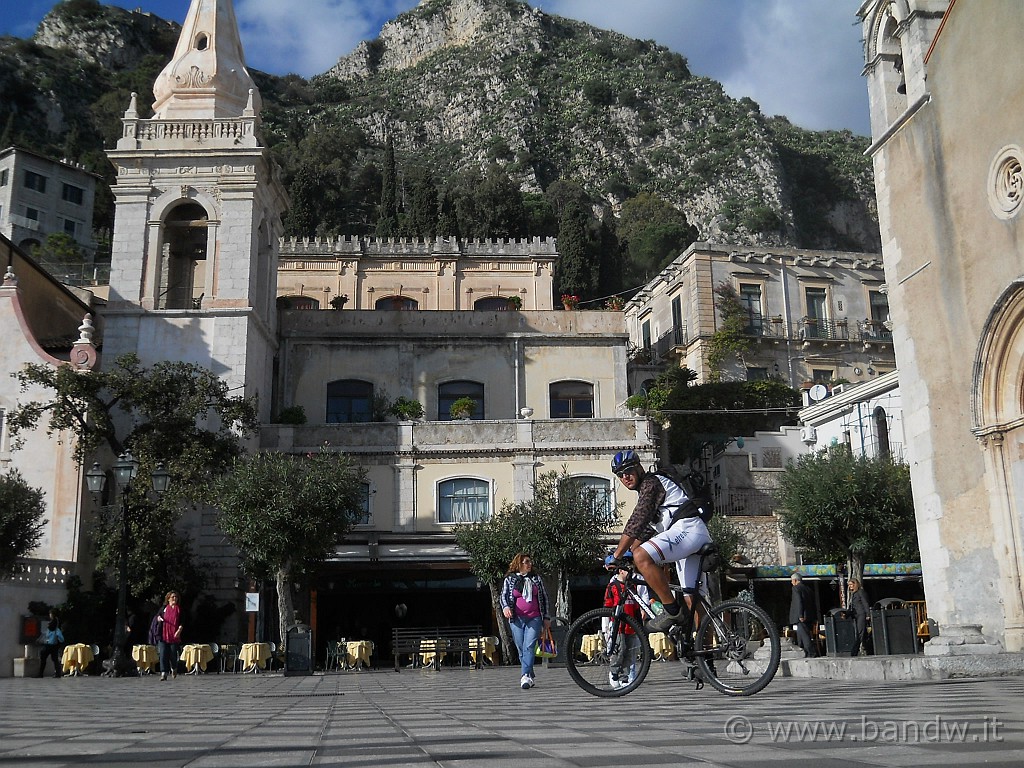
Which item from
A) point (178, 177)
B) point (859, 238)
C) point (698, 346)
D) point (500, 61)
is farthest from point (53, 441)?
point (500, 61)

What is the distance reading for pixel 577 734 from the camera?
530cm

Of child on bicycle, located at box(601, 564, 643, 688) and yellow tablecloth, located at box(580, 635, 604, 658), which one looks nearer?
child on bicycle, located at box(601, 564, 643, 688)

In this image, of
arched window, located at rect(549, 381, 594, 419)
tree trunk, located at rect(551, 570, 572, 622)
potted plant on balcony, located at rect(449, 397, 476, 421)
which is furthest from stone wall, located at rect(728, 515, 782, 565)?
potted plant on balcony, located at rect(449, 397, 476, 421)

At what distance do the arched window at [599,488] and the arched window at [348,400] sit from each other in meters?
8.59

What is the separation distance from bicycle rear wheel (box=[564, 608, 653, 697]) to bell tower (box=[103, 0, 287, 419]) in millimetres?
25902

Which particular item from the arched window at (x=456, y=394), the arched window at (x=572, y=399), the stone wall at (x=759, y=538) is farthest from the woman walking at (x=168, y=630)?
the stone wall at (x=759, y=538)

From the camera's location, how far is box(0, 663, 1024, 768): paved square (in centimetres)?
419

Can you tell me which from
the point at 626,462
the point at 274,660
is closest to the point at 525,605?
the point at 626,462

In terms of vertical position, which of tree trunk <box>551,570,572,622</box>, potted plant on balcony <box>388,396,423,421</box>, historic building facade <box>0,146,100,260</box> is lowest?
tree trunk <box>551,570,572,622</box>

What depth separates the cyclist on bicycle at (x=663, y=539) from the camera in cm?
793

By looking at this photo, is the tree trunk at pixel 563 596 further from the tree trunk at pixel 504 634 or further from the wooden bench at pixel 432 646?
the wooden bench at pixel 432 646

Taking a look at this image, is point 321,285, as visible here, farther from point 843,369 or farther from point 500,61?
point 500,61

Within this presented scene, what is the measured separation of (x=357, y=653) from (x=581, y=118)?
4389 inches

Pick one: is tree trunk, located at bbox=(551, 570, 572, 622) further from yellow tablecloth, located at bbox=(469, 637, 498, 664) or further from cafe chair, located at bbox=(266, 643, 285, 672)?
cafe chair, located at bbox=(266, 643, 285, 672)
